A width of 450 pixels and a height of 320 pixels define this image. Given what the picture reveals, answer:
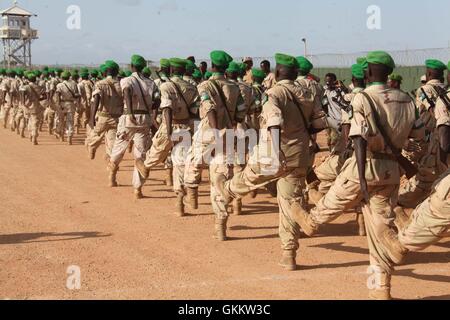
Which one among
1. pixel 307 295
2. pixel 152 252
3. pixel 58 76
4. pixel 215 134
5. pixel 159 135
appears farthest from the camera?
pixel 58 76

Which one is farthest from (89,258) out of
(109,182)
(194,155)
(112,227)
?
(109,182)

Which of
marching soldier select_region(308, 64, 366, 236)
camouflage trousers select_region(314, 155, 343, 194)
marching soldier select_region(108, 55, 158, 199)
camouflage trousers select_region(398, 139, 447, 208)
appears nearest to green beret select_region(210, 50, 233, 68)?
marching soldier select_region(308, 64, 366, 236)

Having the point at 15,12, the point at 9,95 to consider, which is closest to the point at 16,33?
the point at 15,12

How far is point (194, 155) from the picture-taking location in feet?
25.7

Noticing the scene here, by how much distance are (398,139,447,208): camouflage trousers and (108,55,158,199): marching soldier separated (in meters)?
4.13

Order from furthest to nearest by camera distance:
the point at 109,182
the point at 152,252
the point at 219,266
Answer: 1. the point at 109,182
2. the point at 152,252
3. the point at 219,266

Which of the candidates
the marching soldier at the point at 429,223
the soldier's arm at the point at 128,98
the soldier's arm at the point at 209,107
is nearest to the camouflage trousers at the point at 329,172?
the soldier's arm at the point at 209,107

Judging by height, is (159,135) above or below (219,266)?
above

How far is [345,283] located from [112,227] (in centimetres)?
342

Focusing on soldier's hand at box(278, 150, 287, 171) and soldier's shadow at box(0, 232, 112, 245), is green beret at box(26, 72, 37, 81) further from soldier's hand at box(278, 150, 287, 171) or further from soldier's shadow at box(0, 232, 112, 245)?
soldier's hand at box(278, 150, 287, 171)

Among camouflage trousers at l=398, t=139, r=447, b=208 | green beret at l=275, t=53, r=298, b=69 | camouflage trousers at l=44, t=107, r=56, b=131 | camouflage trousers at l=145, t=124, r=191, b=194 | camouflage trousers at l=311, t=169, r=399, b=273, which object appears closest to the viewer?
camouflage trousers at l=311, t=169, r=399, b=273

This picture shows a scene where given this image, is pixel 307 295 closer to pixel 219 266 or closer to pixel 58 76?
pixel 219 266

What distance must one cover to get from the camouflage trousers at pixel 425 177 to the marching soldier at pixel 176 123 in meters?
3.02

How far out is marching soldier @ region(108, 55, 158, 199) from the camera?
9461mm
